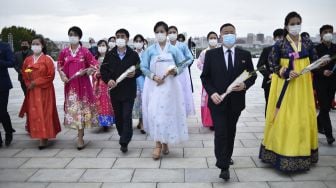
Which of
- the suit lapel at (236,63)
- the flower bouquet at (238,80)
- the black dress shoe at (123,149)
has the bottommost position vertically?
the black dress shoe at (123,149)

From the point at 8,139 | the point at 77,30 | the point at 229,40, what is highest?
the point at 77,30

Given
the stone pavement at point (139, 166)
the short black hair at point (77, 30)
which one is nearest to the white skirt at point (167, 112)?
the stone pavement at point (139, 166)

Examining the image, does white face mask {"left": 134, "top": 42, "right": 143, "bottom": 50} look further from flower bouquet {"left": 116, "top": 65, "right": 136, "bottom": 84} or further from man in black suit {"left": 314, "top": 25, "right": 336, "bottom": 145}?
man in black suit {"left": 314, "top": 25, "right": 336, "bottom": 145}

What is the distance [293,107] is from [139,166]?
2.28 meters

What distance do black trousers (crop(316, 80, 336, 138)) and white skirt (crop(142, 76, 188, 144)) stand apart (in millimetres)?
2396

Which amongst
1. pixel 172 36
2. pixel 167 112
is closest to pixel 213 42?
pixel 172 36

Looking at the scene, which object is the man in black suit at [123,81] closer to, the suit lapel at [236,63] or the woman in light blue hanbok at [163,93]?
the woman in light blue hanbok at [163,93]

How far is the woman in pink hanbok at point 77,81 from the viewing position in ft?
21.5

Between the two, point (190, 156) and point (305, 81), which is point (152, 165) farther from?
point (305, 81)

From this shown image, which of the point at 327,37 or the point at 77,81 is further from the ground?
the point at 327,37

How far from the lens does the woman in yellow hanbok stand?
505 cm

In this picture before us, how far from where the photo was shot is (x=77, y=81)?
21.5 feet

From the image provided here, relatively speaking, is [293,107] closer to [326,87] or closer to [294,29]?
[294,29]

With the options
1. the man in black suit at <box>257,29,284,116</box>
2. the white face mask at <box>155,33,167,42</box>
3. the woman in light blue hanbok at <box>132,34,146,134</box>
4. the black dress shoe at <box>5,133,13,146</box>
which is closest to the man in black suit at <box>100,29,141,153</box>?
the white face mask at <box>155,33,167,42</box>
